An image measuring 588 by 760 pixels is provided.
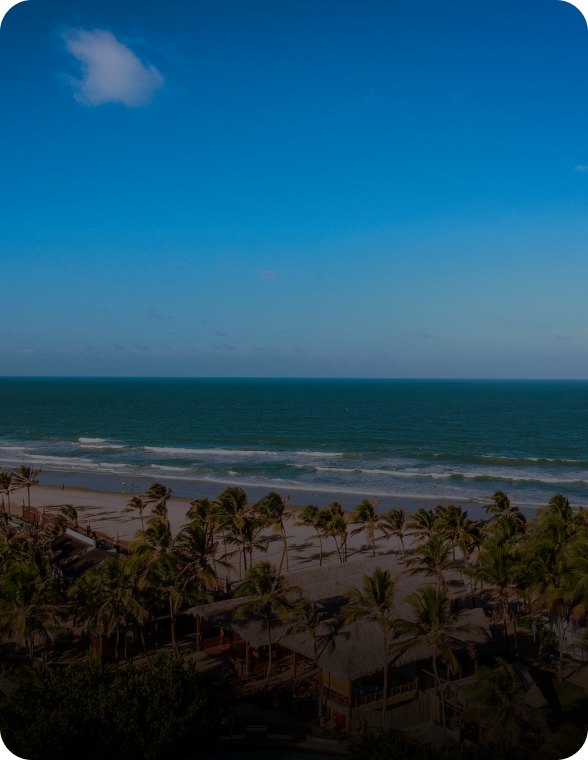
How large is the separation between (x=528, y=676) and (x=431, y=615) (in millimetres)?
5062

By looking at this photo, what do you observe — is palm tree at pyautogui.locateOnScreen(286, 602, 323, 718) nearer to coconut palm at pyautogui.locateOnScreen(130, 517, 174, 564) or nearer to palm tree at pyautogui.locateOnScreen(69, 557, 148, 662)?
palm tree at pyautogui.locateOnScreen(69, 557, 148, 662)

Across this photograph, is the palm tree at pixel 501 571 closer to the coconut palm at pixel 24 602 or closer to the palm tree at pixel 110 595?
the palm tree at pixel 110 595

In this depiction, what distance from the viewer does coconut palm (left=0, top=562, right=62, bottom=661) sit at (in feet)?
58.2

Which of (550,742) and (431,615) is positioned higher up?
(431,615)

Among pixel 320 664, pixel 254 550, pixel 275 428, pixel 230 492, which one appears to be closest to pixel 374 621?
pixel 320 664

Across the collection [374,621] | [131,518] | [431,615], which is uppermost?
[431,615]

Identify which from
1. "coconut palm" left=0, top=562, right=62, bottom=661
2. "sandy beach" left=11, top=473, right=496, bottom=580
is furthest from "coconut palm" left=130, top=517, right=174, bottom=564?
"sandy beach" left=11, top=473, right=496, bottom=580

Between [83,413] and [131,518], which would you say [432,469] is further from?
[83,413]

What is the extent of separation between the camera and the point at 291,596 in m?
23.3

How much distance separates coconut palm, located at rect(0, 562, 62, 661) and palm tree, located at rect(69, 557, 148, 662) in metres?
1.15


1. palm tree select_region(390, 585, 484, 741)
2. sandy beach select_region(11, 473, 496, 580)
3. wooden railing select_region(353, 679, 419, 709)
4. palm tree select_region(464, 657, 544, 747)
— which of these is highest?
palm tree select_region(390, 585, 484, 741)

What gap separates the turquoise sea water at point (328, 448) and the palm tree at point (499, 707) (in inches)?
1517

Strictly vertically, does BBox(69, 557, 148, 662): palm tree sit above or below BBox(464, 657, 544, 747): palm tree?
above

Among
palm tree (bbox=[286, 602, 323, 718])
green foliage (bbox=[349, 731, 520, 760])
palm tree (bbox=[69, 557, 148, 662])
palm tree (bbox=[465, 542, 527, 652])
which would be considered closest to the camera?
green foliage (bbox=[349, 731, 520, 760])
